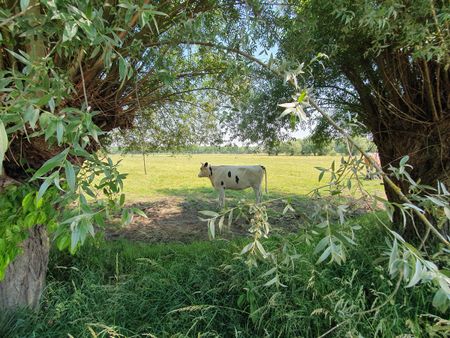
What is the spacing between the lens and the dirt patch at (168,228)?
221 inches

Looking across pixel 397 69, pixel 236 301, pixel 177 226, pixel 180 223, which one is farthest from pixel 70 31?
pixel 180 223

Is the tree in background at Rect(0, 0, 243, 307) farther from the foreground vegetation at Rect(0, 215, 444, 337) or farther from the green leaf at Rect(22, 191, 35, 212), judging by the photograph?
the foreground vegetation at Rect(0, 215, 444, 337)

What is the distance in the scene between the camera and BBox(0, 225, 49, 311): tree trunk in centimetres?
253

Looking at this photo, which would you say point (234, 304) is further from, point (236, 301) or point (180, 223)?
point (180, 223)

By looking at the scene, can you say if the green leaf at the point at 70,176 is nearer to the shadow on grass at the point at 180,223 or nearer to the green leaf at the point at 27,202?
the green leaf at the point at 27,202

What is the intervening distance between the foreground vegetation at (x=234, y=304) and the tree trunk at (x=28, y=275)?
0.12 metres

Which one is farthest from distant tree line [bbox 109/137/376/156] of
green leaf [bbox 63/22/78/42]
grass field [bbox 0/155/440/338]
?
green leaf [bbox 63/22/78/42]

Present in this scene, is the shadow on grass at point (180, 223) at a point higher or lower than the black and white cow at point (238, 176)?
lower

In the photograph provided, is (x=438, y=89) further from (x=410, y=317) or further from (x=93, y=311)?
(x=93, y=311)

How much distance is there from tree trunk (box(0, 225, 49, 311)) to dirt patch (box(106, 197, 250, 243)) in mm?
2275

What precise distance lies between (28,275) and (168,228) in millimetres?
3731

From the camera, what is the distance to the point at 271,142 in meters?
6.15

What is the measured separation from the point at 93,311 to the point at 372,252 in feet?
8.99

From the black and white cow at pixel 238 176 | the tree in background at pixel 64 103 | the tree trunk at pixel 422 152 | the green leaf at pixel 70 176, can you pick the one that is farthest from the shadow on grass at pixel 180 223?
the green leaf at pixel 70 176
